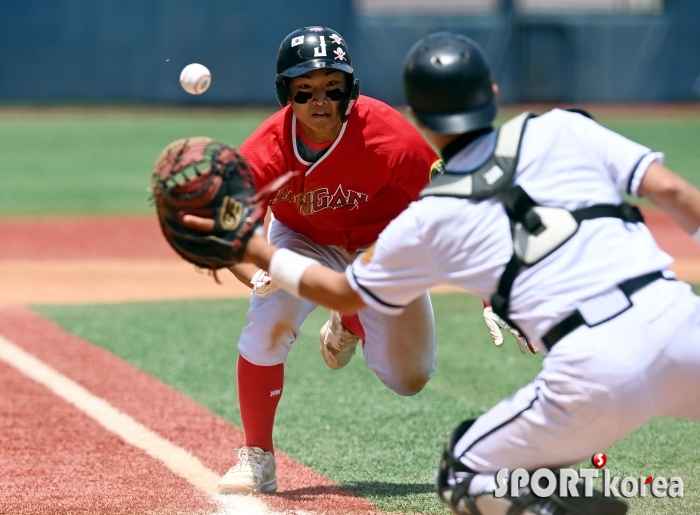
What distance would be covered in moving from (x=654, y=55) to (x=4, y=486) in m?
27.0

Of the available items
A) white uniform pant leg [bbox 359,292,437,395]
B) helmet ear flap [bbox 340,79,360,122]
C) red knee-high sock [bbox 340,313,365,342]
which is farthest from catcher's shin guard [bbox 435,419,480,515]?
red knee-high sock [bbox 340,313,365,342]

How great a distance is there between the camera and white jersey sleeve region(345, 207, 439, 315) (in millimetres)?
2748

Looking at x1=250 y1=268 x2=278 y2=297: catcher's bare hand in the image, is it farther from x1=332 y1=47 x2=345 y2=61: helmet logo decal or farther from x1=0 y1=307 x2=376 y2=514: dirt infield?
x1=332 y1=47 x2=345 y2=61: helmet logo decal

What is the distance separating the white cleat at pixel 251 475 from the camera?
13.5ft

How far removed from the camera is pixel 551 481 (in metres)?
2.82

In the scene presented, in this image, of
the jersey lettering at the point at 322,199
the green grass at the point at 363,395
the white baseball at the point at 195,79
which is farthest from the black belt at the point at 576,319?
the white baseball at the point at 195,79

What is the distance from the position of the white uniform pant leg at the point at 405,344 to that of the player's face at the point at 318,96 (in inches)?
34.6

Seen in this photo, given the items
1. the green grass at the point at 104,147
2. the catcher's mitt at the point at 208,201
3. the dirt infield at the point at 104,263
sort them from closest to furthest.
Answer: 1. the catcher's mitt at the point at 208,201
2. the dirt infield at the point at 104,263
3. the green grass at the point at 104,147

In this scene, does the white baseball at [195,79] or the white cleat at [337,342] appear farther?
the white cleat at [337,342]

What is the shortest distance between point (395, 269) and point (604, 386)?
0.63 metres

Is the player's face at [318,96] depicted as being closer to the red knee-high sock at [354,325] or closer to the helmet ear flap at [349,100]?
the helmet ear flap at [349,100]

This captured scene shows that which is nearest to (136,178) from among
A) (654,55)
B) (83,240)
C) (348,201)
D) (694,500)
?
(83,240)

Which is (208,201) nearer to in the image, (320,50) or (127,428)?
(320,50)

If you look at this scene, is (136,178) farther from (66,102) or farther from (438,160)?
(438,160)
